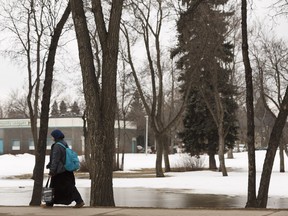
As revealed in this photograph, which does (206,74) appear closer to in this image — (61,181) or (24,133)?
(61,181)

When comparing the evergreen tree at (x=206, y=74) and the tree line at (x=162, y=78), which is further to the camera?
the evergreen tree at (x=206, y=74)

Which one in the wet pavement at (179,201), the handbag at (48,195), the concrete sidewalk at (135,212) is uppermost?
the handbag at (48,195)

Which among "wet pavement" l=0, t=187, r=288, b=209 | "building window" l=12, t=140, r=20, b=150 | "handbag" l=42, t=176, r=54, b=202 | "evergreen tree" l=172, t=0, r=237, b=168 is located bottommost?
"wet pavement" l=0, t=187, r=288, b=209

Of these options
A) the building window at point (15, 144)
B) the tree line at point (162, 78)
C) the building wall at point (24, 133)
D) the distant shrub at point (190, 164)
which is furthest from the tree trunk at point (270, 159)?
the building window at point (15, 144)

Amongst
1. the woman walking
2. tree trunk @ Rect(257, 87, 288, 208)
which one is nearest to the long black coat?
the woman walking

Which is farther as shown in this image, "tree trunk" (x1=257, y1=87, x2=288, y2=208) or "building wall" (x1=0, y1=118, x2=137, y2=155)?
"building wall" (x1=0, y1=118, x2=137, y2=155)

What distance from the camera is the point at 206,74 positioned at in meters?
34.3

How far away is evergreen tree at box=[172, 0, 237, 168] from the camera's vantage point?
28719 millimetres

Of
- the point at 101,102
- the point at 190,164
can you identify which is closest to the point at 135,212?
the point at 101,102

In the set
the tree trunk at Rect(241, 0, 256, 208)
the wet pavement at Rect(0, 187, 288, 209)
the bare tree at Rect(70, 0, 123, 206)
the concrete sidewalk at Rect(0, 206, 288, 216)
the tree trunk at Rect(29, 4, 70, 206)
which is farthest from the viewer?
the wet pavement at Rect(0, 187, 288, 209)

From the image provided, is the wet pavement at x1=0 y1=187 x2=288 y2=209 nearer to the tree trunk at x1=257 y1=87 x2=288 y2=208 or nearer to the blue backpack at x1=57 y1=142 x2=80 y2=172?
the tree trunk at x1=257 y1=87 x2=288 y2=208

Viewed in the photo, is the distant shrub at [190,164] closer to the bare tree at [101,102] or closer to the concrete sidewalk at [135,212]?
the bare tree at [101,102]

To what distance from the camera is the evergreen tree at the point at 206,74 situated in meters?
28.7

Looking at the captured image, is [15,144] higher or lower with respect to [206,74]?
lower
